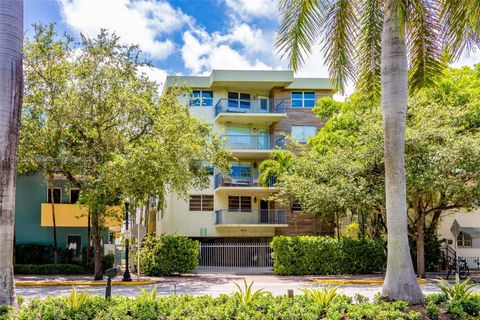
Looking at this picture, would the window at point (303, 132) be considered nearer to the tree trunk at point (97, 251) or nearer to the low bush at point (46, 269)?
the low bush at point (46, 269)

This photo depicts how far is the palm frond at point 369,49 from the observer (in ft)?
46.3

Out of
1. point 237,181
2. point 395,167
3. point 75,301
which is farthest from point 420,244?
point 75,301

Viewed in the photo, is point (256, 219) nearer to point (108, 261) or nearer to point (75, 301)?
point (108, 261)

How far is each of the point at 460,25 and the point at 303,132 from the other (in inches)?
1128

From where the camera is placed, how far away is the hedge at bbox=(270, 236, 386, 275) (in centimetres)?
2900

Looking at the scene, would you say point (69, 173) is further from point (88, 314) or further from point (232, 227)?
point (88, 314)

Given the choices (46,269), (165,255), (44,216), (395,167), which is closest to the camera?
(395,167)

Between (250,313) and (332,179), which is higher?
(332,179)

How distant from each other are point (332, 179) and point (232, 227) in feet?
42.5

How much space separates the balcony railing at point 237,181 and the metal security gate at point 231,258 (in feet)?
→ 18.0

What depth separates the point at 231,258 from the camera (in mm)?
32938

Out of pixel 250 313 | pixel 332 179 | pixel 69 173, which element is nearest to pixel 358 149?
pixel 332 179

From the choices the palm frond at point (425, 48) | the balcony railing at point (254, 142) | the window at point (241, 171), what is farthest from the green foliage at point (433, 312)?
the window at point (241, 171)

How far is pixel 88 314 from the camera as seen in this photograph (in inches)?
363
